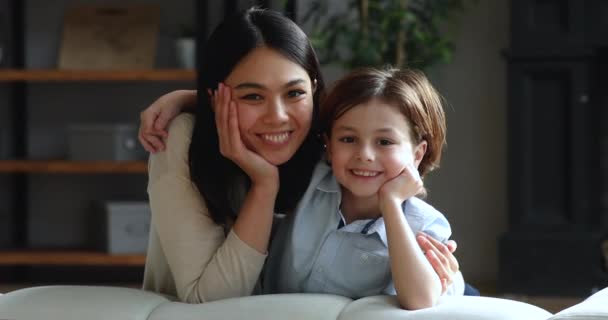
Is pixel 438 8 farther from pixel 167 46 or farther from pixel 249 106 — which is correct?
pixel 249 106

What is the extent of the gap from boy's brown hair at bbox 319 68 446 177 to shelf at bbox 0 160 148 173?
2.34 m

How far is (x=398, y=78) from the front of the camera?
1.58 m

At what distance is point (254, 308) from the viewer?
1.29 metres

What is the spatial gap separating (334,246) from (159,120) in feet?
1.19

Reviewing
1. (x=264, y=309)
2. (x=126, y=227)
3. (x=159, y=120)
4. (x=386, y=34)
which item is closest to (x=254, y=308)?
(x=264, y=309)

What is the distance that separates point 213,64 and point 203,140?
12cm

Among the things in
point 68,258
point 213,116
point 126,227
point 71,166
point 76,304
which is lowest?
point 68,258

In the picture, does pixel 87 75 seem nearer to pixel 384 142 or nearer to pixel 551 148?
pixel 551 148

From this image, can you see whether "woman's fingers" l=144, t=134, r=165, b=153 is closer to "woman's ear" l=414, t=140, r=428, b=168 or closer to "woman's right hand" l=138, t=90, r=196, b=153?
"woman's right hand" l=138, t=90, r=196, b=153

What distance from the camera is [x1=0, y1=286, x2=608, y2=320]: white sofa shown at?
4.14 ft

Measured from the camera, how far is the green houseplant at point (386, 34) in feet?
11.8

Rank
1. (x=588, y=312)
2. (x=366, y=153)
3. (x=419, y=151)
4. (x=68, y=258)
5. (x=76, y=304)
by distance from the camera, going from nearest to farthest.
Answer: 1. (x=588, y=312)
2. (x=76, y=304)
3. (x=366, y=153)
4. (x=419, y=151)
5. (x=68, y=258)

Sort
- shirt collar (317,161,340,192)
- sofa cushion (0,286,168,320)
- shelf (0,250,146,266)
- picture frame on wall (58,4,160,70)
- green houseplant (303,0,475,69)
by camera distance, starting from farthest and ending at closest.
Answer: picture frame on wall (58,4,160,70) < shelf (0,250,146,266) < green houseplant (303,0,475,69) < shirt collar (317,161,340,192) < sofa cushion (0,286,168,320)

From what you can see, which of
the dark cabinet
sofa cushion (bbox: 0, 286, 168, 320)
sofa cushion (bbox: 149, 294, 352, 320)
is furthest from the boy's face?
the dark cabinet
